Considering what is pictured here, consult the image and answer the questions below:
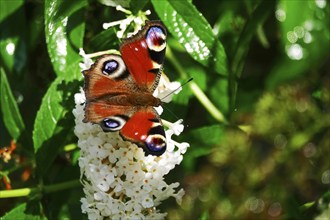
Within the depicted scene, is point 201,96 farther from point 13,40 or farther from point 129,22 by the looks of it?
point 13,40

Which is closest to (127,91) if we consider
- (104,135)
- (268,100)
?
(104,135)

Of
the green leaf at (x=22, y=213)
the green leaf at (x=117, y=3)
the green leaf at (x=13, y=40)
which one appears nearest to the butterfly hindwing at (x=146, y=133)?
the green leaf at (x=117, y=3)

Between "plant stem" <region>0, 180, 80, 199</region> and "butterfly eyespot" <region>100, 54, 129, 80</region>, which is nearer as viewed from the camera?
"butterfly eyespot" <region>100, 54, 129, 80</region>

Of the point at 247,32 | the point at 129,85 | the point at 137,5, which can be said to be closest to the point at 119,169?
the point at 129,85

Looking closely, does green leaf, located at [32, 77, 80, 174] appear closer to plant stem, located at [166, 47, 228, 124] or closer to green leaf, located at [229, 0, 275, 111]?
plant stem, located at [166, 47, 228, 124]

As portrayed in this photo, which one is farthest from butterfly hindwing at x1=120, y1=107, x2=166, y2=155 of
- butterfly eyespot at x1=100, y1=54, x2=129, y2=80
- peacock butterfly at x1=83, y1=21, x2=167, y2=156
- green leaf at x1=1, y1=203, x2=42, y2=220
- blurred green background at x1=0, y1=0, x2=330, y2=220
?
green leaf at x1=1, y1=203, x2=42, y2=220

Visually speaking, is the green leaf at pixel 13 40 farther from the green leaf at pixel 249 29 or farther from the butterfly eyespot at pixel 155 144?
the butterfly eyespot at pixel 155 144
